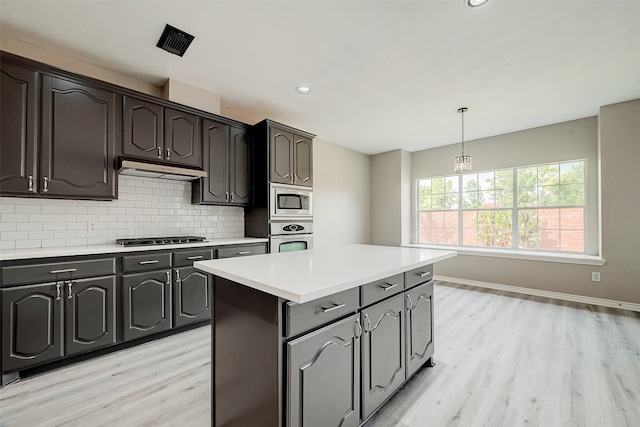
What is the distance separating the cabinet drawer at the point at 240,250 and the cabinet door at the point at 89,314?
3.14ft

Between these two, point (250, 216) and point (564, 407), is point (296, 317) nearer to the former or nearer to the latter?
point (564, 407)

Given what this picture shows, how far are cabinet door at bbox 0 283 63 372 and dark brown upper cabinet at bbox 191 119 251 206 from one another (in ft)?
4.89

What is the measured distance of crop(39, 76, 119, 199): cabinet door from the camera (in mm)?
2113

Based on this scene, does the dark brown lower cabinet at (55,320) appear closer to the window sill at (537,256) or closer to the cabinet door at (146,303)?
the cabinet door at (146,303)

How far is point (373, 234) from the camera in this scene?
5.99m

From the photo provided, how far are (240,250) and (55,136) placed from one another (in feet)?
6.15

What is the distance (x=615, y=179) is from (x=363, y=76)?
11.7ft

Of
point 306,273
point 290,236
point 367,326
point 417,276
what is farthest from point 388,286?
point 290,236

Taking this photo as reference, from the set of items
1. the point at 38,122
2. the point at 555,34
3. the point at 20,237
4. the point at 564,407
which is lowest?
the point at 564,407

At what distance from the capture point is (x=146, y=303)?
241cm

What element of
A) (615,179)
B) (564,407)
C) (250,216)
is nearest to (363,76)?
(250,216)

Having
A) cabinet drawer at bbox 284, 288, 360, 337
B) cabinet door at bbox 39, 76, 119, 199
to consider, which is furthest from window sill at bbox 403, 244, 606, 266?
cabinet door at bbox 39, 76, 119, 199

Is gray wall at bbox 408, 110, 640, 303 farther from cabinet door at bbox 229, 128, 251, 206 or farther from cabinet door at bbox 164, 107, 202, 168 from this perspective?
cabinet door at bbox 164, 107, 202, 168

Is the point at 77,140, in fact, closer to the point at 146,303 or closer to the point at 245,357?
the point at 146,303
